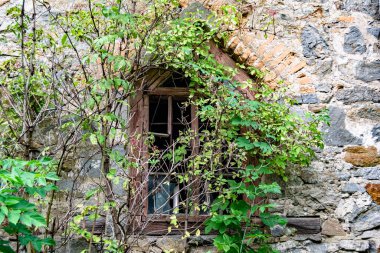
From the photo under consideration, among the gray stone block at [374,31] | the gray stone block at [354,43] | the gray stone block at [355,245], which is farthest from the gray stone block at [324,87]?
the gray stone block at [355,245]

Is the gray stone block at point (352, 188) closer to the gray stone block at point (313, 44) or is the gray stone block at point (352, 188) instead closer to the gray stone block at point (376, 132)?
the gray stone block at point (376, 132)

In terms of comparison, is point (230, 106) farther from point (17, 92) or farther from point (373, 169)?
point (17, 92)

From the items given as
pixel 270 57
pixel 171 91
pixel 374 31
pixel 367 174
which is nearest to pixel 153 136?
pixel 171 91

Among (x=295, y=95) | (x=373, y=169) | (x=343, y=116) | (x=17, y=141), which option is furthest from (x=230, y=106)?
(x=17, y=141)

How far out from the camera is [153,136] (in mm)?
4023

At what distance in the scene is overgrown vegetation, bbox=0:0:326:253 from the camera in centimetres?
391

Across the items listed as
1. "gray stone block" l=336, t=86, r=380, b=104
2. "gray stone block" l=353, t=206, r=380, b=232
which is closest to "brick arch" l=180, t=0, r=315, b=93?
"gray stone block" l=336, t=86, r=380, b=104

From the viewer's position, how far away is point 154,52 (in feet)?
13.8

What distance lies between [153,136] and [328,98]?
4.99 ft

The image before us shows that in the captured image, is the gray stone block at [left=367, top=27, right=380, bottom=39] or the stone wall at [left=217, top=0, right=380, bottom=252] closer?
the stone wall at [left=217, top=0, right=380, bottom=252]

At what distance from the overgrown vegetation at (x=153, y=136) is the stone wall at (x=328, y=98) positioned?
0.49 ft

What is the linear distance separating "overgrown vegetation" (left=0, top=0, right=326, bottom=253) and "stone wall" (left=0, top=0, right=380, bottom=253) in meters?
0.15

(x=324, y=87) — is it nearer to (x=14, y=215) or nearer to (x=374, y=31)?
(x=374, y=31)

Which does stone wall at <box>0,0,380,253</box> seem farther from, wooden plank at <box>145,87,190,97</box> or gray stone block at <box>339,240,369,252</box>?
wooden plank at <box>145,87,190,97</box>
